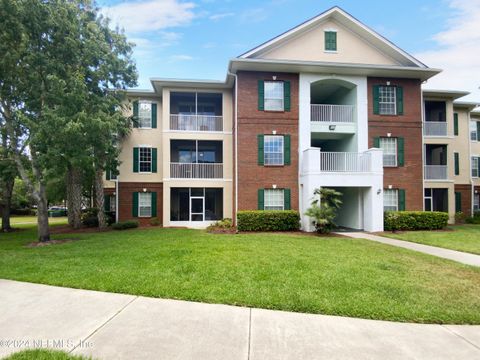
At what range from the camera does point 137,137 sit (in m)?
18.8

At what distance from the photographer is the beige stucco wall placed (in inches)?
651

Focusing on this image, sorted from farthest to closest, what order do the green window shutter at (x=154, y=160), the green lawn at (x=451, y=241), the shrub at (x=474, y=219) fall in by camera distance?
the shrub at (x=474, y=219) → the green window shutter at (x=154, y=160) → the green lawn at (x=451, y=241)

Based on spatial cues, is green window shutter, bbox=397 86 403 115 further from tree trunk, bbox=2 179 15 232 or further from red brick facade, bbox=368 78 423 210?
tree trunk, bbox=2 179 15 232

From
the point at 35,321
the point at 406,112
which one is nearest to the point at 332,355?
the point at 35,321

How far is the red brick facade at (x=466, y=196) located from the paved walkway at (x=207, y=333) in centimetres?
2115

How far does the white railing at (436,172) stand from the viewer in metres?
19.8

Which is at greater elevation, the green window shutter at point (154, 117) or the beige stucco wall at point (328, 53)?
the beige stucco wall at point (328, 53)

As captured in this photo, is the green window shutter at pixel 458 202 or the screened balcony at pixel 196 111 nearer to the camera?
the screened balcony at pixel 196 111

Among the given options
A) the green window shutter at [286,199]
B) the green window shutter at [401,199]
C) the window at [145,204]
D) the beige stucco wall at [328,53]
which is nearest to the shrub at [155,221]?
the window at [145,204]

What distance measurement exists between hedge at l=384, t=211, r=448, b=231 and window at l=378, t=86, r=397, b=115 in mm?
6076

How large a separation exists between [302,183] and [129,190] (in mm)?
11098

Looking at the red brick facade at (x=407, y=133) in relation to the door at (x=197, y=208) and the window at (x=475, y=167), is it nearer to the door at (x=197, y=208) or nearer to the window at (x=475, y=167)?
the window at (x=475, y=167)

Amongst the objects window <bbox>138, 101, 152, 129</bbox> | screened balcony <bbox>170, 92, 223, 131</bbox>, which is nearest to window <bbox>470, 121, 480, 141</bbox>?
screened balcony <bbox>170, 92, 223, 131</bbox>

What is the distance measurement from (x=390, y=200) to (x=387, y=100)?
599 centimetres
